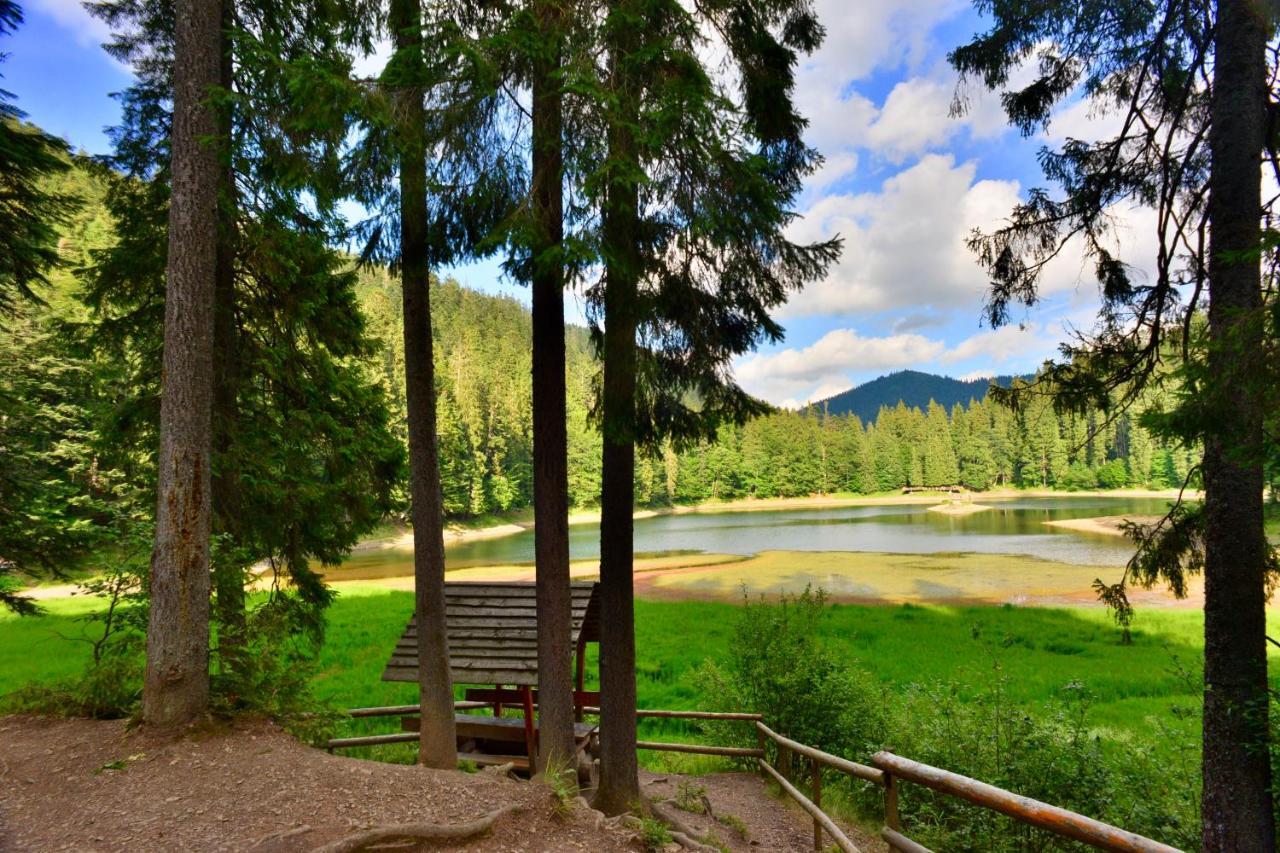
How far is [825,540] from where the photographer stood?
39.6 m

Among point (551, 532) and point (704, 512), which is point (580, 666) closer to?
point (551, 532)

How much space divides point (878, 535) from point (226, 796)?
139ft

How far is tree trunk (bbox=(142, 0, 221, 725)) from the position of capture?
15.0 feet

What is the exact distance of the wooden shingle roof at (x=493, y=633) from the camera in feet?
20.6

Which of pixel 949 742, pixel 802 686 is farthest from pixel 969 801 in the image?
pixel 802 686

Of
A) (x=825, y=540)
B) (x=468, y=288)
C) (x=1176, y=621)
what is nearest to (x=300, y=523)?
(x=1176, y=621)

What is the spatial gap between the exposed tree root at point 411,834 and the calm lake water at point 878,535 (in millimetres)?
29027

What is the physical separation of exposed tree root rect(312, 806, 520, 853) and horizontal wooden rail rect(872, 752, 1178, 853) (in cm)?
234

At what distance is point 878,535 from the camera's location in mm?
41500

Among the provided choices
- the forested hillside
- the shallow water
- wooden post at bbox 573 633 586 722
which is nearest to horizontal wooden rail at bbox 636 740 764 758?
wooden post at bbox 573 633 586 722

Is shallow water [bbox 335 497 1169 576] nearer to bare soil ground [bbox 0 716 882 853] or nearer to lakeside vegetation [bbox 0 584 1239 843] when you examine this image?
lakeside vegetation [bbox 0 584 1239 843]

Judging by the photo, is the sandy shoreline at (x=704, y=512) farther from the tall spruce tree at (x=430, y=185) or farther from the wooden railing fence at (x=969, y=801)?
the tall spruce tree at (x=430, y=185)

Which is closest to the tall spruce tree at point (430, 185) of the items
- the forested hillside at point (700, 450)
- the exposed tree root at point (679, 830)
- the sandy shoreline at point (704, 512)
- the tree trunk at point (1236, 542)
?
the exposed tree root at point (679, 830)

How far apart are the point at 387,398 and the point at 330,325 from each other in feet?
6.06
